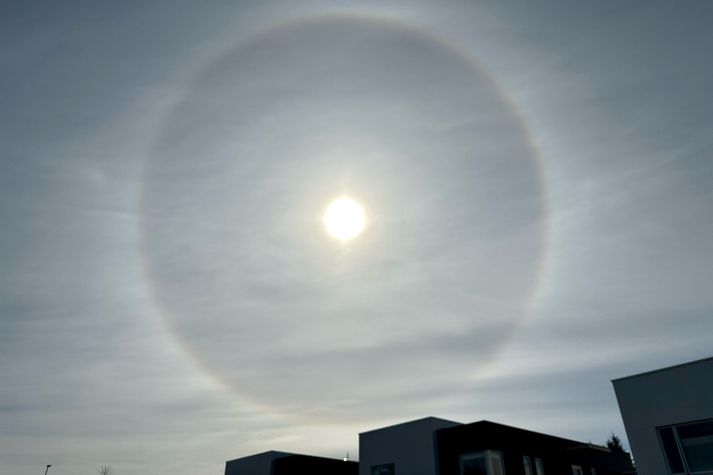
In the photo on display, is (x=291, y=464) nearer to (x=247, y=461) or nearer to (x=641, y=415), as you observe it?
(x=247, y=461)

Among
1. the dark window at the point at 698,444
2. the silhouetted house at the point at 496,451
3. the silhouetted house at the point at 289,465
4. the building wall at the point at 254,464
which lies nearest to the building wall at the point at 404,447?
the silhouetted house at the point at 496,451

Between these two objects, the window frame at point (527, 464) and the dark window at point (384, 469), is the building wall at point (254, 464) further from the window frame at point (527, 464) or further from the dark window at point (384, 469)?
the window frame at point (527, 464)

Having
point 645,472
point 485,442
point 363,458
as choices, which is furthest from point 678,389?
point 363,458

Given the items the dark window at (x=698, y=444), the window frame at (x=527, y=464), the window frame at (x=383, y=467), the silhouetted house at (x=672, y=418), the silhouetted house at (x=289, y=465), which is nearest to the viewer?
the dark window at (x=698, y=444)

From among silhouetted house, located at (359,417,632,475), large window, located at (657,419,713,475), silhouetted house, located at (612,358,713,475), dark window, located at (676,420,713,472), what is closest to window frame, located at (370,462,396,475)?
silhouetted house, located at (359,417,632,475)

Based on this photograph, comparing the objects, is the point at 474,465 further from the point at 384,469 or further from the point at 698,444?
the point at 698,444

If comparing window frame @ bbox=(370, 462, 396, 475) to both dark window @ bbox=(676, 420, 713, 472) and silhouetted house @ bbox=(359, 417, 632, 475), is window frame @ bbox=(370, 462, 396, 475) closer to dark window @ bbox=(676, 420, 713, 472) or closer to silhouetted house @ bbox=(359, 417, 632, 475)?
silhouetted house @ bbox=(359, 417, 632, 475)

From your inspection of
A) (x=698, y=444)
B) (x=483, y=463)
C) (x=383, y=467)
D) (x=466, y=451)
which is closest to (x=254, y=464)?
(x=383, y=467)
